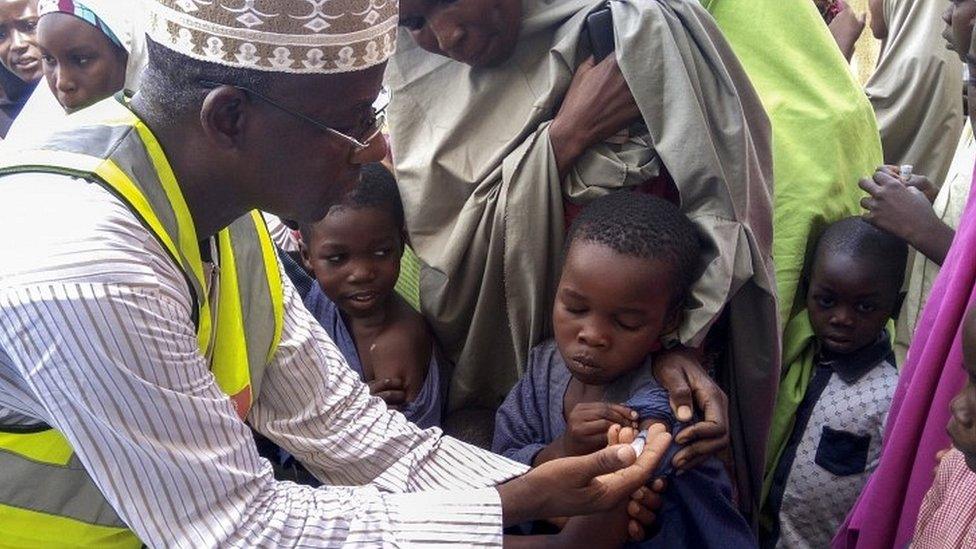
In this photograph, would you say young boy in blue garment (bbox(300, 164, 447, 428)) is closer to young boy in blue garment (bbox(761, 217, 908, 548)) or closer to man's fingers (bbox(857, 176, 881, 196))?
young boy in blue garment (bbox(761, 217, 908, 548))

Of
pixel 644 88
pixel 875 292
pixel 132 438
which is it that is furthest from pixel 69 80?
pixel 875 292

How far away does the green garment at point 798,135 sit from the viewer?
2.78 meters

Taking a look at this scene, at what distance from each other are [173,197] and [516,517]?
2.53 feet

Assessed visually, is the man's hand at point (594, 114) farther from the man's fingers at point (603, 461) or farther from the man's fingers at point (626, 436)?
the man's fingers at point (603, 461)

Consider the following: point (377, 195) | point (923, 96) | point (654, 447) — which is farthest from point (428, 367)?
point (923, 96)

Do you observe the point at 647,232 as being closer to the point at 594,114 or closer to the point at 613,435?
the point at 594,114

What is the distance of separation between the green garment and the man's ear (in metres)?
1.66

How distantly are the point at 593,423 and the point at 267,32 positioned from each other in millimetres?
990

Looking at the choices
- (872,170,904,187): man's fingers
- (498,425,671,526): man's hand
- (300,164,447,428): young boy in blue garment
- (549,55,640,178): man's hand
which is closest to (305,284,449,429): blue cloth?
(300,164,447,428): young boy in blue garment

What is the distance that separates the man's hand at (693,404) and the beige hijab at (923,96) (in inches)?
89.1

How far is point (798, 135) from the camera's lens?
2795 mm

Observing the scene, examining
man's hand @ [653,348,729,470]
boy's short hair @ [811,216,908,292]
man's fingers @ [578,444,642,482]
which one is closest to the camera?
man's fingers @ [578,444,642,482]

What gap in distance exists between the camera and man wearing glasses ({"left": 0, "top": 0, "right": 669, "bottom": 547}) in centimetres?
132

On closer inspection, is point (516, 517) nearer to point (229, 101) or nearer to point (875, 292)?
point (229, 101)
